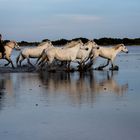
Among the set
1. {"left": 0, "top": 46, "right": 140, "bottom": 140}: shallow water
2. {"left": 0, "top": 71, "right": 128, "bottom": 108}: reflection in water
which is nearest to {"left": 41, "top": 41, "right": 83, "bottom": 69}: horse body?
{"left": 0, "top": 71, "right": 128, "bottom": 108}: reflection in water

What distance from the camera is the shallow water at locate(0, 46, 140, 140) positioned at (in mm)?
9477

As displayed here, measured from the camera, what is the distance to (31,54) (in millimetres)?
29375

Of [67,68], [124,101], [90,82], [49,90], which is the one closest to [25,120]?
[124,101]

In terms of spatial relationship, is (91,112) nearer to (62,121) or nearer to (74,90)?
(62,121)

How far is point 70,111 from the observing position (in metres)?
11.9

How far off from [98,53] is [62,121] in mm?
17843

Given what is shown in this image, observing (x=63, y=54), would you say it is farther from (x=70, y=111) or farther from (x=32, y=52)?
(x=70, y=111)

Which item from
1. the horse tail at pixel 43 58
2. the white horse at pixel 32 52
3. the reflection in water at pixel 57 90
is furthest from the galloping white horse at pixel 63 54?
the reflection in water at pixel 57 90

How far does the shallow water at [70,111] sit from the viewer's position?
9477mm

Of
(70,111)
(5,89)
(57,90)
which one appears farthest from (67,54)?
(70,111)

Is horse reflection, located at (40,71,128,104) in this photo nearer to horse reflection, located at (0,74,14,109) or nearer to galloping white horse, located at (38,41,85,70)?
horse reflection, located at (0,74,14,109)

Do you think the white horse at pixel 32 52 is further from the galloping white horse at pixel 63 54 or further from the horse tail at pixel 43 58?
the galloping white horse at pixel 63 54

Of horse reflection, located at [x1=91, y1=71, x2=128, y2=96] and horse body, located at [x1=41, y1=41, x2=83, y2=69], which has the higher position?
horse body, located at [x1=41, y1=41, x2=83, y2=69]

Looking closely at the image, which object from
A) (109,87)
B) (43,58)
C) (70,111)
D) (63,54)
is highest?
(63,54)
